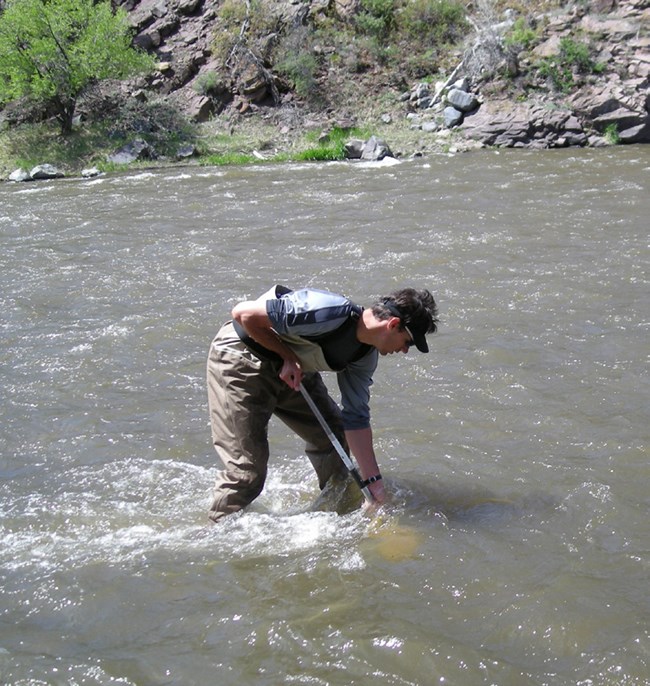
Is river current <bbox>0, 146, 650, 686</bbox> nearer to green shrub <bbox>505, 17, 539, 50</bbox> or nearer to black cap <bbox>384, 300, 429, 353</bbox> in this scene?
black cap <bbox>384, 300, 429, 353</bbox>

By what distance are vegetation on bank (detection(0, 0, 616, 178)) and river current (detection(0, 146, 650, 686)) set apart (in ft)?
35.0

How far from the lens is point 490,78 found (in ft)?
68.9

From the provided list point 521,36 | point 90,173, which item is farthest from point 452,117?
point 90,173

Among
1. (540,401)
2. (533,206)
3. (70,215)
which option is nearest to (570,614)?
(540,401)

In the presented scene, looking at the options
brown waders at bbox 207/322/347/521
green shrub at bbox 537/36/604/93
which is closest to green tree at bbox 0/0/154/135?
green shrub at bbox 537/36/604/93

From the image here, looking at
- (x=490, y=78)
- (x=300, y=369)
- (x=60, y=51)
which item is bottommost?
(x=490, y=78)

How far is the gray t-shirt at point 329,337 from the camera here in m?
3.92

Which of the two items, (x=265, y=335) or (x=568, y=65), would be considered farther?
(x=568, y=65)

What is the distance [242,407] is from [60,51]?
2025cm

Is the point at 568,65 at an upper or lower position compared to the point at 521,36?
lower

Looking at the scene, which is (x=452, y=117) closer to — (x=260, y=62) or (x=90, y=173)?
A: (x=260, y=62)

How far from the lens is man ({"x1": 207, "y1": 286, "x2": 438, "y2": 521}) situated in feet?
12.6

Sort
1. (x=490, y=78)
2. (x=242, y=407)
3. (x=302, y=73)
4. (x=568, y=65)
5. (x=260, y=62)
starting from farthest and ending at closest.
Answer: (x=260, y=62)
(x=302, y=73)
(x=490, y=78)
(x=568, y=65)
(x=242, y=407)

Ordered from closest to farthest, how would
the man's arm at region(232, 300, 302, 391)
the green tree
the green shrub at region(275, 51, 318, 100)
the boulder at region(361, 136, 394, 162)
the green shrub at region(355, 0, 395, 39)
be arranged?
the man's arm at region(232, 300, 302, 391) < the boulder at region(361, 136, 394, 162) < the green tree < the green shrub at region(275, 51, 318, 100) < the green shrub at region(355, 0, 395, 39)
